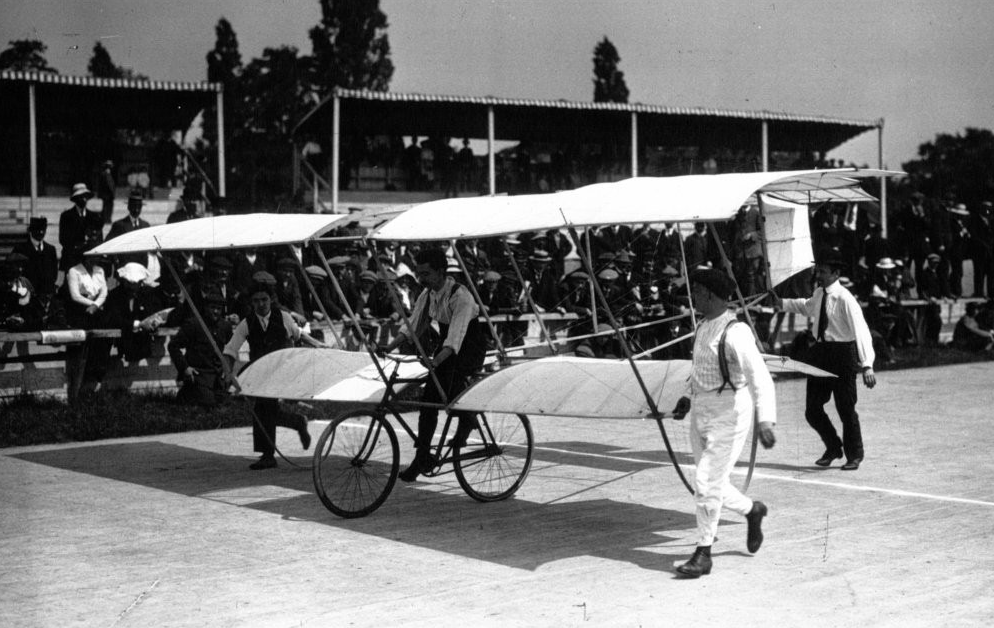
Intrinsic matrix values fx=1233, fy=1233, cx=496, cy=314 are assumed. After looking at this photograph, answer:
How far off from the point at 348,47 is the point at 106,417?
41016 millimetres

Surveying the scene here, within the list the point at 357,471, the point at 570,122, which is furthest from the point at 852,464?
the point at 570,122

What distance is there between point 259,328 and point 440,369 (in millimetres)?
2766

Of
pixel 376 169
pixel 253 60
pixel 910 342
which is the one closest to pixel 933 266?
pixel 910 342

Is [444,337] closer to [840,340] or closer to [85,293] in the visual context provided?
[840,340]

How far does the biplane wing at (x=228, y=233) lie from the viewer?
1095cm

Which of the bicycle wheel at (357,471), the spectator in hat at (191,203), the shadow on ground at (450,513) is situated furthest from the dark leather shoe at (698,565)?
the spectator in hat at (191,203)

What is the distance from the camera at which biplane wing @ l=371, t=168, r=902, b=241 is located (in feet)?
28.5

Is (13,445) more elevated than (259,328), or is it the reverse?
(259,328)

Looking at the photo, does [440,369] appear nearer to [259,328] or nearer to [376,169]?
[259,328]

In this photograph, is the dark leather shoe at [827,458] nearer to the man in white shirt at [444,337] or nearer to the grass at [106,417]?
the man in white shirt at [444,337]

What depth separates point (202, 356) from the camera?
613 inches

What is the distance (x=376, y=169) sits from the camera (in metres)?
30.4

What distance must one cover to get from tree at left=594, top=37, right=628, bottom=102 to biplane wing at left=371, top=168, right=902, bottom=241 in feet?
160

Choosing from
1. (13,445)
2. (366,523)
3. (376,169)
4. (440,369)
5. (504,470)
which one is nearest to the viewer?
(366,523)
